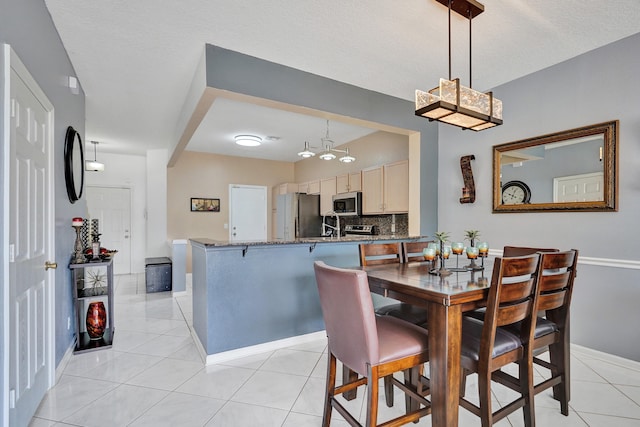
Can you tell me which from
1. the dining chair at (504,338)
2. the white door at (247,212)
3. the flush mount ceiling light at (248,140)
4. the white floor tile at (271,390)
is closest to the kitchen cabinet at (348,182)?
the flush mount ceiling light at (248,140)

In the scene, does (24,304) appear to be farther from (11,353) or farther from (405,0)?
(405,0)

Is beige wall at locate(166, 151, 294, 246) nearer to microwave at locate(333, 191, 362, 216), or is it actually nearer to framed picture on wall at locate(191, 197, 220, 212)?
framed picture on wall at locate(191, 197, 220, 212)

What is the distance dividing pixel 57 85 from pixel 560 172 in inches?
163

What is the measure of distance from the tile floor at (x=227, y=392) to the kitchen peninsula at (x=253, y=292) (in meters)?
0.18

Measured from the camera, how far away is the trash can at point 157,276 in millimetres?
4961

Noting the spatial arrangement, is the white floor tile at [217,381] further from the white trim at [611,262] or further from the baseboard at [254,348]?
the white trim at [611,262]

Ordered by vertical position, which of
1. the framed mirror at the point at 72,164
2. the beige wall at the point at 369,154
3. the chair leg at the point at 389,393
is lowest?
the chair leg at the point at 389,393

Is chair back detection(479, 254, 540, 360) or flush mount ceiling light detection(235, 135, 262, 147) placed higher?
flush mount ceiling light detection(235, 135, 262, 147)

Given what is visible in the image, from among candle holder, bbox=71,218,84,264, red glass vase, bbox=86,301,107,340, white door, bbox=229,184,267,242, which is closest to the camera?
candle holder, bbox=71,218,84,264

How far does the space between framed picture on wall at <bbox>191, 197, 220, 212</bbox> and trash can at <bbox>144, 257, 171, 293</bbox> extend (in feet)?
4.78

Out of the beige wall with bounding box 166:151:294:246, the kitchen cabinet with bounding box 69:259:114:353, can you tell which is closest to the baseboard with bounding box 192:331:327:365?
the kitchen cabinet with bounding box 69:259:114:353

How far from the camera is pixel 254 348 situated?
8.94 feet

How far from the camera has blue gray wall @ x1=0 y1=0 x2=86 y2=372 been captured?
159cm

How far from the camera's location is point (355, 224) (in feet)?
18.1
